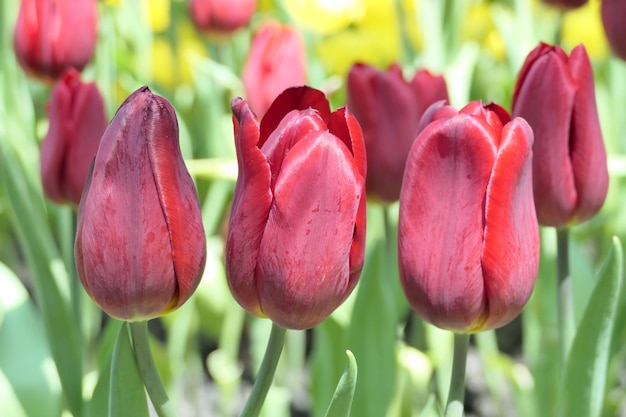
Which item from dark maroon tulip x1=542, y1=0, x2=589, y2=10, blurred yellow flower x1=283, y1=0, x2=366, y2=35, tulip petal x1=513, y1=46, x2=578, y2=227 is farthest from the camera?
blurred yellow flower x1=283, y1=0, x2=366, y2=35

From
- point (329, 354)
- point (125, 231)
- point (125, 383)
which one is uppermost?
point (125, 231)

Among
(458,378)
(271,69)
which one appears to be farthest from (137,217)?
(271,69)

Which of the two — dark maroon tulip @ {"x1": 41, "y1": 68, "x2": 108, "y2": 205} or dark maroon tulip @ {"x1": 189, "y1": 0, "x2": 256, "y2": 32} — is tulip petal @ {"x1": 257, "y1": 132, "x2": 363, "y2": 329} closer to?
dark maroon tulip @ {"x1": 41, "y1": 68, "x2": 108, "y2": 205}

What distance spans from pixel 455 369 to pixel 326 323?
297mm

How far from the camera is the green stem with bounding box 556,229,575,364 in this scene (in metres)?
0.78

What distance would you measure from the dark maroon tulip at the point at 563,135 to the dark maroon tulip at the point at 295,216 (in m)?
0.21

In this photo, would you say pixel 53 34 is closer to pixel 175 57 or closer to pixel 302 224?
pixel 175 57

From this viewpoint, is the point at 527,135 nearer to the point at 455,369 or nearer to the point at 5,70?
the point at 455,369

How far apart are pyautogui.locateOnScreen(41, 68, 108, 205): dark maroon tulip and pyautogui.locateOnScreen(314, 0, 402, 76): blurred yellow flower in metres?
0.79

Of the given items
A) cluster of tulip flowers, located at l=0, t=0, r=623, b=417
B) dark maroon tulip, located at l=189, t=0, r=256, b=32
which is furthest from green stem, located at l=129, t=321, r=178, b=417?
dark maroon tulip, located at l=189, t=0, r=256, b=32

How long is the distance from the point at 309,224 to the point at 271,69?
2.20 feet

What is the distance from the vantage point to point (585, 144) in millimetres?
732

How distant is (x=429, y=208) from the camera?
0.58 meters

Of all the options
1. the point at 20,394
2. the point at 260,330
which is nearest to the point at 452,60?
the point at 260,330
